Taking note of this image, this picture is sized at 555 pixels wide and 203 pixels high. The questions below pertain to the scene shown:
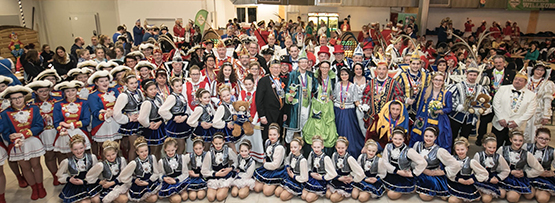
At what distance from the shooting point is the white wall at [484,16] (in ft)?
49.6

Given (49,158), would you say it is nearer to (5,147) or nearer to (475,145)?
(5,147)

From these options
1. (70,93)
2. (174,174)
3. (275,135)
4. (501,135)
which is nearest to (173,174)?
(174,174)

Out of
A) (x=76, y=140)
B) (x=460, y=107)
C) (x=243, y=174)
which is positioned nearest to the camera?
(x=76, y=140)

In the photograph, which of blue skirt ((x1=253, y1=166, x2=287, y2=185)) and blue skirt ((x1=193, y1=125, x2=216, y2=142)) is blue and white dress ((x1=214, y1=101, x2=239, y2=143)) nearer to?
blue skirt ((x1=193, y1=125, x2=216, y2=142))

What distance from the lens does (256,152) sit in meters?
4.83

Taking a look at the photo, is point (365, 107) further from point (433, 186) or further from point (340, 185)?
point (433, 186)

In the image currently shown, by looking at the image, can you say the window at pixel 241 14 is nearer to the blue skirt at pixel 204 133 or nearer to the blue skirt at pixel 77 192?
the blue skirt at pixel 204 133

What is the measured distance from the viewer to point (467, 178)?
4.02m

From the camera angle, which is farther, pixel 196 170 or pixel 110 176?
pixel 196 170

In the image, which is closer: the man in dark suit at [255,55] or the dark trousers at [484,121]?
the dark trousers at [484,121]

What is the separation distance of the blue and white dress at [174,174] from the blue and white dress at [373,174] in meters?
2.14

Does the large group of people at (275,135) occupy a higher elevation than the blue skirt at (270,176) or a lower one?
higher

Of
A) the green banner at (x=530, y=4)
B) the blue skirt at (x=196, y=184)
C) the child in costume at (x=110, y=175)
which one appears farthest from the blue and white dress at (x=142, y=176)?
the green banner at (x=530, y=4)

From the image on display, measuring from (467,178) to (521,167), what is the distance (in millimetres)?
752
